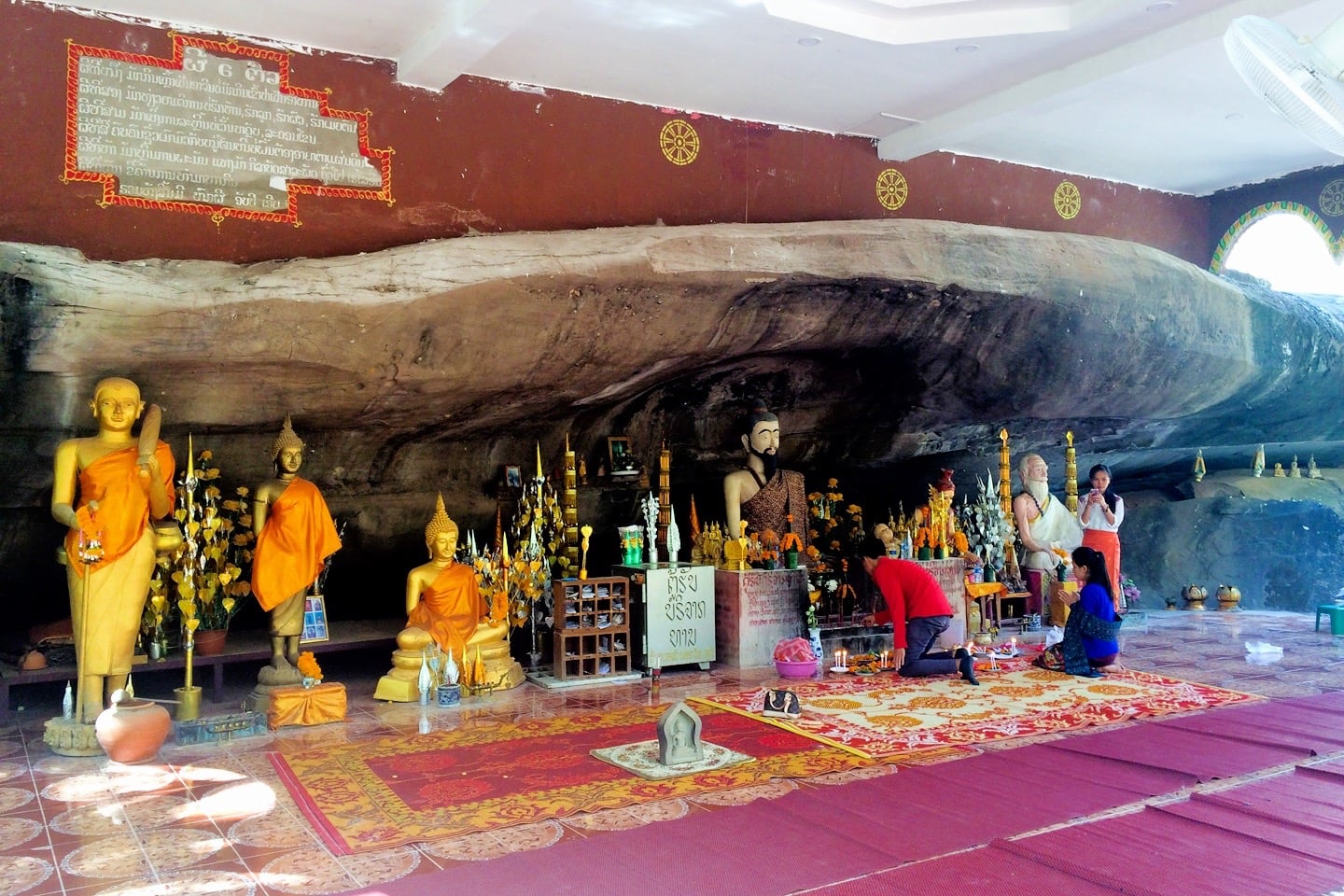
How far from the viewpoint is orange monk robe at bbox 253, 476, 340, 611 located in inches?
252

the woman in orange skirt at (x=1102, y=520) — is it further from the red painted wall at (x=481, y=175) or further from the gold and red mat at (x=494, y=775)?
the gold and red mat at (x=494, y=775)

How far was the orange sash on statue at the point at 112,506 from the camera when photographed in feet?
18.5

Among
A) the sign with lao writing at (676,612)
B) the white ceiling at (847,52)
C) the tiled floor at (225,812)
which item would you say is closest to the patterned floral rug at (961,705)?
the tiled floor at (225,812)

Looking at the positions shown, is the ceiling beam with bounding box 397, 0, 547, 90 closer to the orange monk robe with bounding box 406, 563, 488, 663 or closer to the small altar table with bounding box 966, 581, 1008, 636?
the orange monk robe with bounding box 406, 563, 488, 663

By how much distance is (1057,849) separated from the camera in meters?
3.84

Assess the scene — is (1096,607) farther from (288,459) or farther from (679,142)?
(288,459)

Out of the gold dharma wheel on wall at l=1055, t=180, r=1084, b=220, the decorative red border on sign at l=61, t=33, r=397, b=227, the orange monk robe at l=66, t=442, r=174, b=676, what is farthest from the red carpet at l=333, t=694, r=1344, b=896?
the gold dharma wheel on wall at l=1055, t=180, r=1084, b=220

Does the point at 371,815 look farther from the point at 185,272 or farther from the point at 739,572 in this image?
the point at 739,572

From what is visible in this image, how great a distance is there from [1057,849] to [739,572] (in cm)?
416

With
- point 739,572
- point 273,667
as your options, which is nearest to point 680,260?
point 739,572

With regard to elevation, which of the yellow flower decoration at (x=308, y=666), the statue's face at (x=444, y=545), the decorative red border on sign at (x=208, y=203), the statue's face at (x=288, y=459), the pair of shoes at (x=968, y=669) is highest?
the decorative red border on sign at (x=208, y=203)

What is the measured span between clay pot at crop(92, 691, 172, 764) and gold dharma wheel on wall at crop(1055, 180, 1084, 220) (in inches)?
318

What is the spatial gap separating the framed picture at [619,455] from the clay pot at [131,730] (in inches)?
164

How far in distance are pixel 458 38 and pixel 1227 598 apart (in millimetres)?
8755
